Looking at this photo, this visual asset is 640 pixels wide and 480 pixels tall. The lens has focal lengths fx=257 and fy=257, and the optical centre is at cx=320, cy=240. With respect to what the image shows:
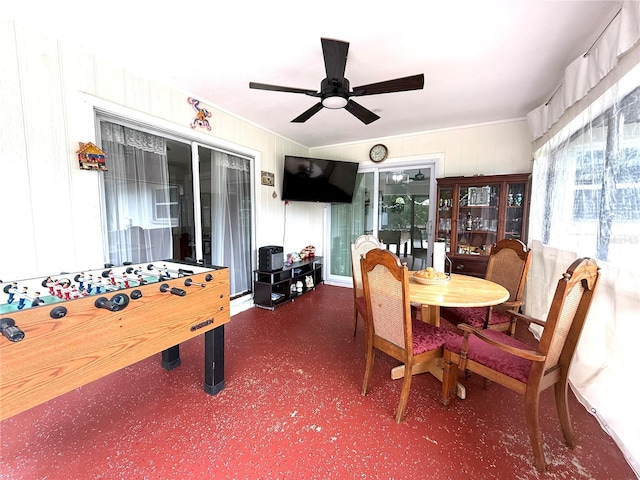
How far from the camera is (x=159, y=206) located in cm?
264

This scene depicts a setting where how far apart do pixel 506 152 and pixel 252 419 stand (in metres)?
4.17

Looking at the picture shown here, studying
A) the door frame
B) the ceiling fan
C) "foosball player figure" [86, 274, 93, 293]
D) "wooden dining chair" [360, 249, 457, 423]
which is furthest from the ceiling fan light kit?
the door frame

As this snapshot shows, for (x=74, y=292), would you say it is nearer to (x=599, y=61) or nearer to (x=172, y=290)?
(x=172, y=290)

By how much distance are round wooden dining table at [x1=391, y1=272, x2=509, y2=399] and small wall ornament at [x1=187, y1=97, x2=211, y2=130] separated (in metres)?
2.75

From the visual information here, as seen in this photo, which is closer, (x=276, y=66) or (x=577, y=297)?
(x=577, y=297)

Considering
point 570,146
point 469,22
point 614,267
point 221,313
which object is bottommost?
point 221,313

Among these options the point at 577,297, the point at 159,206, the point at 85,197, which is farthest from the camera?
the point at 159,206

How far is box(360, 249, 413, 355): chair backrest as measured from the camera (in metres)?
1.49

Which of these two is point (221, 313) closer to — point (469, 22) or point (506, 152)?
point (469, 22)

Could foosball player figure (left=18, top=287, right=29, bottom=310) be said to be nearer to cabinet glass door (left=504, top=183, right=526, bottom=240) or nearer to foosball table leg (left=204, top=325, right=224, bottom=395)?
foosball table leg (left=204, top=325, right=224, bottom=395)

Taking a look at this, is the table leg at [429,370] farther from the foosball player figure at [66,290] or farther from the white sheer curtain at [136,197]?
the white sheer curtain at [136,197]

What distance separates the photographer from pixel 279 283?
3.73 metres

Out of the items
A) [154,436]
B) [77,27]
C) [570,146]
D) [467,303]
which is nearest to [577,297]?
[467,303]

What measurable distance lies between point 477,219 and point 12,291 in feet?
14.3
